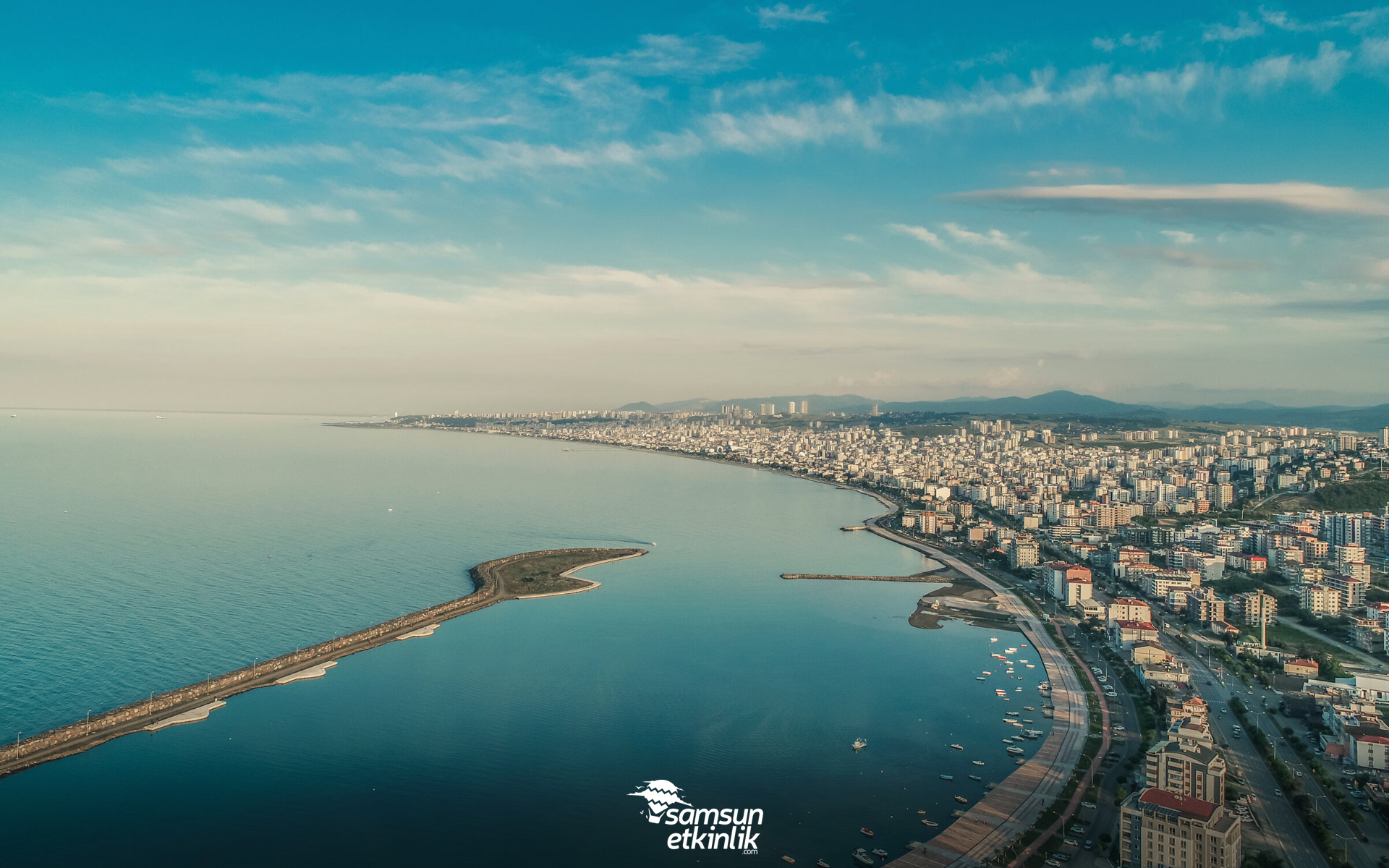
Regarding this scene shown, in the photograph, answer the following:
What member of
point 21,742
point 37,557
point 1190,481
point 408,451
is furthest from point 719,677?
point 408,451

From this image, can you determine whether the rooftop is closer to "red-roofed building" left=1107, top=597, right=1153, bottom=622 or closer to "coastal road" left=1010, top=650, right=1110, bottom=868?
"coastal road" left=1010, top=650, right=1110, bottom=868

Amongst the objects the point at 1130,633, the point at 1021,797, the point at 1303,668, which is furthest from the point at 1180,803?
the point at 1130,633

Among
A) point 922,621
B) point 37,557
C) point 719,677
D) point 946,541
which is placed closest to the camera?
point 719,677

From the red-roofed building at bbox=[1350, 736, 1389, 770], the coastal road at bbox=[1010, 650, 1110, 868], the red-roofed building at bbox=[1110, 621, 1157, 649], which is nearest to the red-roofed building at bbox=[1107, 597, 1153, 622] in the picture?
the red-roofed building at bbox=[1110, 621, 1157, 649]

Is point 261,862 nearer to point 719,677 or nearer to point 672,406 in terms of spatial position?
point 719,677

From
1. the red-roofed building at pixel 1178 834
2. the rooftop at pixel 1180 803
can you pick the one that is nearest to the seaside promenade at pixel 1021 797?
the red-roofed building at pixel 1178 834

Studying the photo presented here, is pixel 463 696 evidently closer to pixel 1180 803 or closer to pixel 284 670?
pixel 284 670

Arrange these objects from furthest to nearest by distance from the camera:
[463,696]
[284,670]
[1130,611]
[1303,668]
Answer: [1130,611], [1303,668], [284,670], [463,696]
